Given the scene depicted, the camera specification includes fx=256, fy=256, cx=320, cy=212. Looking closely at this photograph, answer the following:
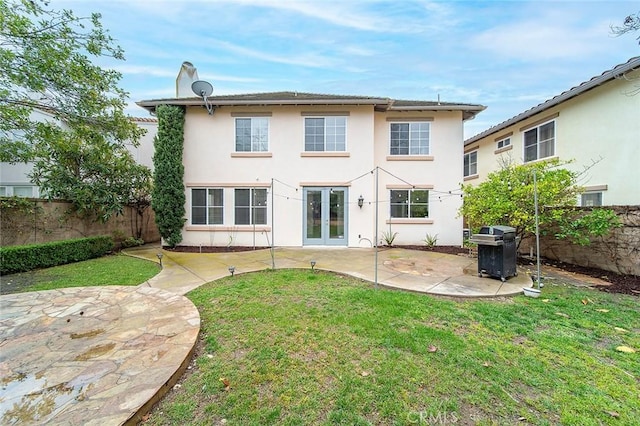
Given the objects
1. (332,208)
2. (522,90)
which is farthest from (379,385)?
(522,90)

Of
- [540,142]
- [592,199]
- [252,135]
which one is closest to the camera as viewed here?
[592,199]

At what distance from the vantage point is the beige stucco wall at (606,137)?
771 centimetres

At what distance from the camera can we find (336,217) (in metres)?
10.6

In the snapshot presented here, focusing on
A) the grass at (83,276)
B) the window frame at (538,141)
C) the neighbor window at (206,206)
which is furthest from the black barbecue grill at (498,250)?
the neighbor window at (206,206)

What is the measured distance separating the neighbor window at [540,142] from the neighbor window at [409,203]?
5.17 m

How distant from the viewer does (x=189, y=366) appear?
2.91 m

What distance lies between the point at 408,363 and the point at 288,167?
8888mm

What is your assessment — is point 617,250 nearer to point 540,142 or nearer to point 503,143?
point 540,142

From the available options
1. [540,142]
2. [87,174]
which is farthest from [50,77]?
[540,142]

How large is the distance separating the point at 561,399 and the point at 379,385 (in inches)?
64.7

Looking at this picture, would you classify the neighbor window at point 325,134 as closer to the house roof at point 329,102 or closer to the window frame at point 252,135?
the house roof at point 329,102

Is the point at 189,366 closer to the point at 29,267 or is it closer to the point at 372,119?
the point at 29,267

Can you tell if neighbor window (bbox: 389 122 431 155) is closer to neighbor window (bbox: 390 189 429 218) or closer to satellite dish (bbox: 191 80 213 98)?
neighbor window (bbox: 390 189 429 218)

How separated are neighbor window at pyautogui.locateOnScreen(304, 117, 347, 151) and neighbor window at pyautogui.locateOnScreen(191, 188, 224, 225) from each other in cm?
433
